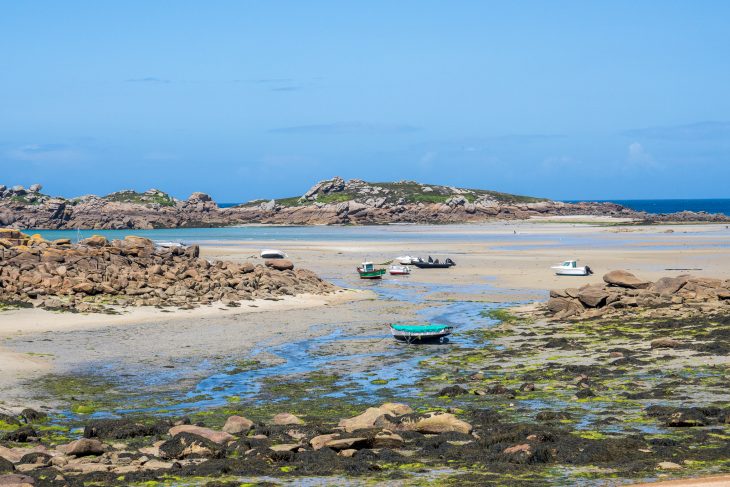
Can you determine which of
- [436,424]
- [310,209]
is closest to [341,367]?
[436,424]

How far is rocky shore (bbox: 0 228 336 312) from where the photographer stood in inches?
1474

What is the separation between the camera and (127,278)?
1596 inches

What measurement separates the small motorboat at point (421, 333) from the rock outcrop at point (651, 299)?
682cm

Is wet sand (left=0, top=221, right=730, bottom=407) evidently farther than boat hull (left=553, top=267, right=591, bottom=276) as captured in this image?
No

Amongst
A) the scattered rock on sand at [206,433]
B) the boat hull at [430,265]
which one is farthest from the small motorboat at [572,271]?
the scattered rock on sand at [206,433]

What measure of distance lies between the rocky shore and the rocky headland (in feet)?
367

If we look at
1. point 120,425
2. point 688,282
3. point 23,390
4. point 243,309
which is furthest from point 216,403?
point 688,282


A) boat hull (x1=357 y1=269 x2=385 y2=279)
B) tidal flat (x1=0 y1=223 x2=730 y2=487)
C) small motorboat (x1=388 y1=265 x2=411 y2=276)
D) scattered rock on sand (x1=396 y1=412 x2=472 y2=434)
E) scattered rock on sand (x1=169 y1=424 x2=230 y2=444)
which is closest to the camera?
tidal flat (x1=0 y1=223 x2=730 y2=487)

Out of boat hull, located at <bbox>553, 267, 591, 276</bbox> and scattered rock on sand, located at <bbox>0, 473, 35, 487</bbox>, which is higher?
boat hull, located at <bbox>553, 267, 591, 276</bbox>

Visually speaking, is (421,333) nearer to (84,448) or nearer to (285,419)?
(285,419)

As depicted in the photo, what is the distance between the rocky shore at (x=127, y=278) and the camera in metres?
37.4

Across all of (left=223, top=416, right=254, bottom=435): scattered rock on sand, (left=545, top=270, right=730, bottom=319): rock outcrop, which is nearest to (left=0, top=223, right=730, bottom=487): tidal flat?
(left=223, top=416, right=254, bottom=435): scattered rock on sand

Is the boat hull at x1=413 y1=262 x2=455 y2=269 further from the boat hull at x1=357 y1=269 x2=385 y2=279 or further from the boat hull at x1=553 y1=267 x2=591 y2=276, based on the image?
the boat hull at x1=553 y1=267 x2=591 y2=276

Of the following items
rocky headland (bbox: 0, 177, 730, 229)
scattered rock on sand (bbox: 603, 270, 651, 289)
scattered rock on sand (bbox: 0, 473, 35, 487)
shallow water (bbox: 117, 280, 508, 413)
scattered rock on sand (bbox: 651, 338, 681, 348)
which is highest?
rocky headland (bbox: 0, 177, 730, 229)
